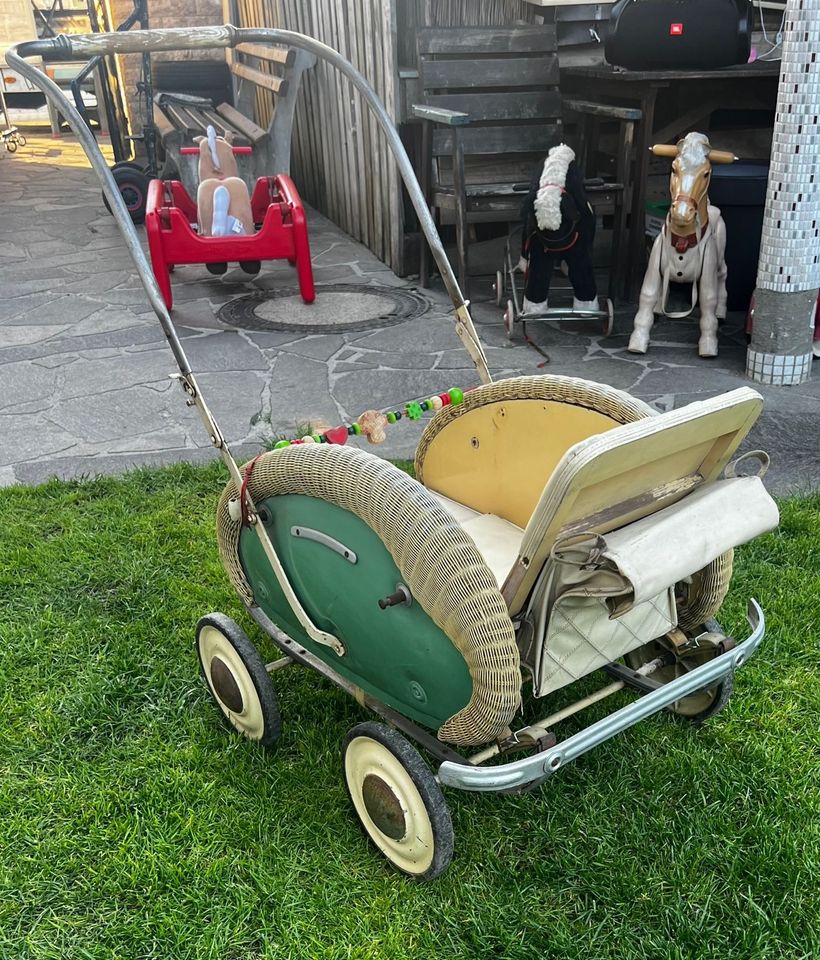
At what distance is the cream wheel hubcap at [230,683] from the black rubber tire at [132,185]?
6.10 metres

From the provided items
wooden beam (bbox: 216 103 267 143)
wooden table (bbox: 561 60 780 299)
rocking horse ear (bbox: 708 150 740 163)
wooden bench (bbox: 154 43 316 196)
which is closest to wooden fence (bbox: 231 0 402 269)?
wooden bench (bbox: 154 43 316 196)

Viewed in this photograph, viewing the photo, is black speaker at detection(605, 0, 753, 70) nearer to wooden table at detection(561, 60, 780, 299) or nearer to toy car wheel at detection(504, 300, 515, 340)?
wooden table at detection(561, 60, 780, 299)

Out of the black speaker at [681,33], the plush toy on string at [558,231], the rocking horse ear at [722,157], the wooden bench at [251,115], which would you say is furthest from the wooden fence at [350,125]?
the rocking horse ear at [722,157]

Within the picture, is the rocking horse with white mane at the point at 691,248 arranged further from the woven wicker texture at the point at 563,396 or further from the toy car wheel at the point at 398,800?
the toy car wheel at the point at 398,800

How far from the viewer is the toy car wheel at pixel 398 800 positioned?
72.0 inches

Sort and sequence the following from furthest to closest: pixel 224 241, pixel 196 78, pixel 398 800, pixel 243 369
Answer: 1. pixel 196 78
2. pixel 224 241
3. pixel 243 369
4. pixel 398 800

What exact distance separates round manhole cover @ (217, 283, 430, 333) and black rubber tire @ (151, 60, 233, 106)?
5.78m

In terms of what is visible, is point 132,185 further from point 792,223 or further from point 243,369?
point 792,223

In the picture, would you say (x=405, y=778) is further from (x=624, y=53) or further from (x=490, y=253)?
(x=490, y=253)

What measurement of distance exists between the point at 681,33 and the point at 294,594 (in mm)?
4209

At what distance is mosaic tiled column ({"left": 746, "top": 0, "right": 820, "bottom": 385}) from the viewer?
3.96 metres

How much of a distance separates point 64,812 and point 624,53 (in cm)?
469

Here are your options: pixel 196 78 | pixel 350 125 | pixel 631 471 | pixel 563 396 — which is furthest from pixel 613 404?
pixel 196 78

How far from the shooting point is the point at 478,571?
5.50 ft
